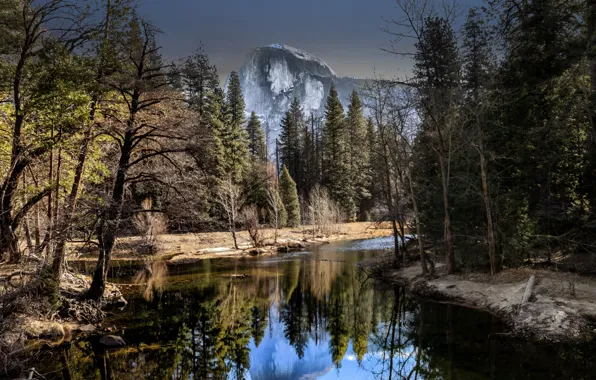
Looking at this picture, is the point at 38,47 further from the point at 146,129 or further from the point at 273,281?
the point at 273,281

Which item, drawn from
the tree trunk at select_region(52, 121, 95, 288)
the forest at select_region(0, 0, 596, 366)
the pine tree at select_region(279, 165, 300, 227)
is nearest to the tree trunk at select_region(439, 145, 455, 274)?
the forest at select_region(0, 0, 596, 366)

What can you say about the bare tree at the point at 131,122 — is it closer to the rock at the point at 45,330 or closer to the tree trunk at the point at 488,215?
the rock at the point at 45,330

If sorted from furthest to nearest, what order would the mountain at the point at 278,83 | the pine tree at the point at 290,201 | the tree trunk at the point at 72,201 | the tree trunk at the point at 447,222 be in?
the mountain at the point at 278,83
the pine tree at the point at 290,201
the tree trunk at the point at 447,222
the tree trunk at the point at 72,201

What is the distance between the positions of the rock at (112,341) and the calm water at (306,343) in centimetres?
19

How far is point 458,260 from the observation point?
1814 centimetres

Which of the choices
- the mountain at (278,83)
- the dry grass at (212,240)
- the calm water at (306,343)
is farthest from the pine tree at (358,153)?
the mountain at (278,83)

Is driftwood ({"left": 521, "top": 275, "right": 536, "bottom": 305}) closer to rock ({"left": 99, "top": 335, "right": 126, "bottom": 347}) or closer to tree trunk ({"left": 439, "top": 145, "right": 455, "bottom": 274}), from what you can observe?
tree trunk ({"left": 439, "top": 145, "right": 455, "bottom": 274})

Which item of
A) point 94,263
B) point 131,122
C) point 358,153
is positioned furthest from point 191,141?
point 358,153

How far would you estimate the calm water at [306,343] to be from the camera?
28.9 ft

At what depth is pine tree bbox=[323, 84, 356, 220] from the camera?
51031 millimetres

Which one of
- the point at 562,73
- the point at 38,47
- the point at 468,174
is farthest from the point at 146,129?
the point at 562,73

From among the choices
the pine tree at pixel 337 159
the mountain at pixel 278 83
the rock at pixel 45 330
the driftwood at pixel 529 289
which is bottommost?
the rock at pixel 45 330

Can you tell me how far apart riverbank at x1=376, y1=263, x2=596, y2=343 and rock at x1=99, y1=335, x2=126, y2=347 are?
34.6ft

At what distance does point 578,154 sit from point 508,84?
12.9 ft
